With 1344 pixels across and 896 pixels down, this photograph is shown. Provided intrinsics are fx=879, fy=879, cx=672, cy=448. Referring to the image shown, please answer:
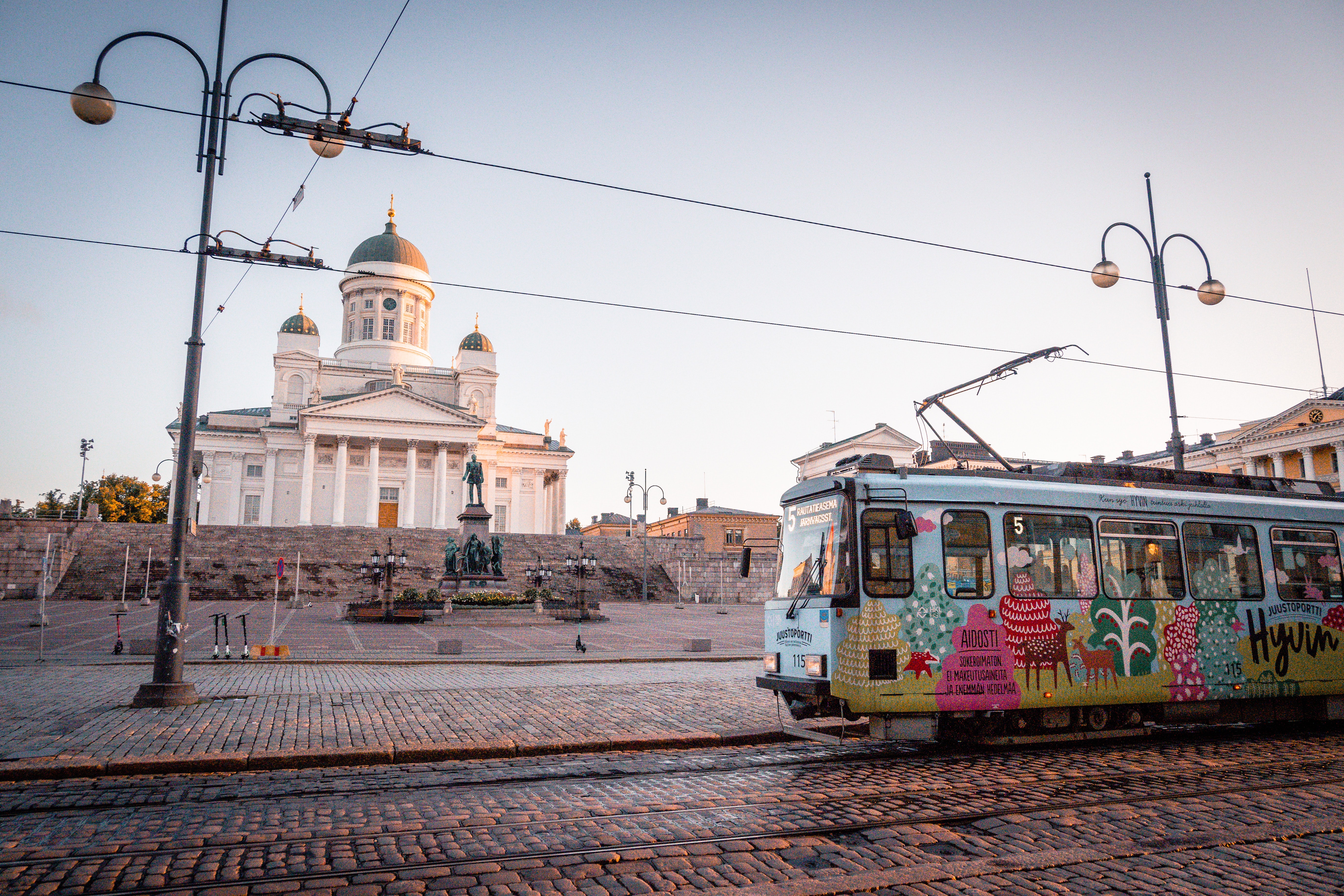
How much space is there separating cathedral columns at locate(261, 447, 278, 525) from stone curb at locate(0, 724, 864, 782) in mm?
69476

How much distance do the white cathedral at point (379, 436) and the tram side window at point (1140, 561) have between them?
6307 centimetres

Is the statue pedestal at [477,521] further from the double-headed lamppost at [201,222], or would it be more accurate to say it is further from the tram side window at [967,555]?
the tram side window at [967,555]


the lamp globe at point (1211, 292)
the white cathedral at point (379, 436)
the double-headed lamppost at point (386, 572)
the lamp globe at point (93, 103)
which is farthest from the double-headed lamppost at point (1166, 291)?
the white cathedral at point (379, 436)

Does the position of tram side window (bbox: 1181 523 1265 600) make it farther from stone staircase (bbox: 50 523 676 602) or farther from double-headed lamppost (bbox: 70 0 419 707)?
stone staircase (bbox: 50 523 676 602)

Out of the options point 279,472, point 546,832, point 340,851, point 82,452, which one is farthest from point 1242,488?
point 82,452

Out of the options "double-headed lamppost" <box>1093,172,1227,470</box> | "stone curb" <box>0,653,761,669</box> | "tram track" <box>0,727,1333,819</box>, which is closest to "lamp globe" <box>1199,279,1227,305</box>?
"double-headed lamppost" <box>1093,172,1227,470</box>

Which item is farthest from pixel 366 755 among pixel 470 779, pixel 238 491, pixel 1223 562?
pixel 238 491

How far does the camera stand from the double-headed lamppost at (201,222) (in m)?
10.4

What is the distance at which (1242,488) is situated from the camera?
11.6 metres

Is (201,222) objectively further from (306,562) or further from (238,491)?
(238,491)

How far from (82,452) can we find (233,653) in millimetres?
65592

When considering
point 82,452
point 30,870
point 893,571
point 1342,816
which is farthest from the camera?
point 82,452

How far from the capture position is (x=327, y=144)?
35.6ft

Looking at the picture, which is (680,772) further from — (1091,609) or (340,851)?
(1091,609)
